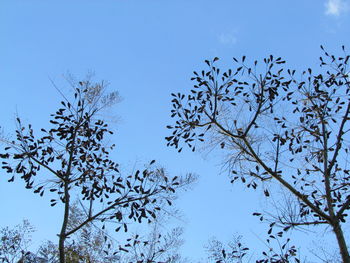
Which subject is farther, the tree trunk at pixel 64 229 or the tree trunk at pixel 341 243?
the tree trunk at pixel 64 229

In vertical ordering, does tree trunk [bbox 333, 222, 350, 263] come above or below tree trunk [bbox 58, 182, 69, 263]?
above

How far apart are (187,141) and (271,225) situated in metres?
2.07

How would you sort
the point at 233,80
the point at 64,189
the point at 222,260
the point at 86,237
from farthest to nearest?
the point at 86,237 < the point at 222,260 < the point at 233,80 < the point at 64,189

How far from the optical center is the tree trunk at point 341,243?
4773 mm

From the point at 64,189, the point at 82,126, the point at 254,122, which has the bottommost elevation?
the point at 64,189

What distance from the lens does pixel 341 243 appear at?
4973 mm

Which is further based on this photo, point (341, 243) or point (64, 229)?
point (64, 229)

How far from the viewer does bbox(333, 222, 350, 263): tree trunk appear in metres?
4.77

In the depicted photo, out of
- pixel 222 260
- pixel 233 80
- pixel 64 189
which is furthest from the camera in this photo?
pixel 222 260

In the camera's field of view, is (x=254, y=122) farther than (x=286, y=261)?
No

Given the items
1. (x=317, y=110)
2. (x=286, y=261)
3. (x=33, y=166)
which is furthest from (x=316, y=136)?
(x=33, y=166)

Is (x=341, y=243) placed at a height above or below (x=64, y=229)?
above

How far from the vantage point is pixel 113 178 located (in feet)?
20.8

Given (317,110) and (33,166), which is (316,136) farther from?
(33,166)
